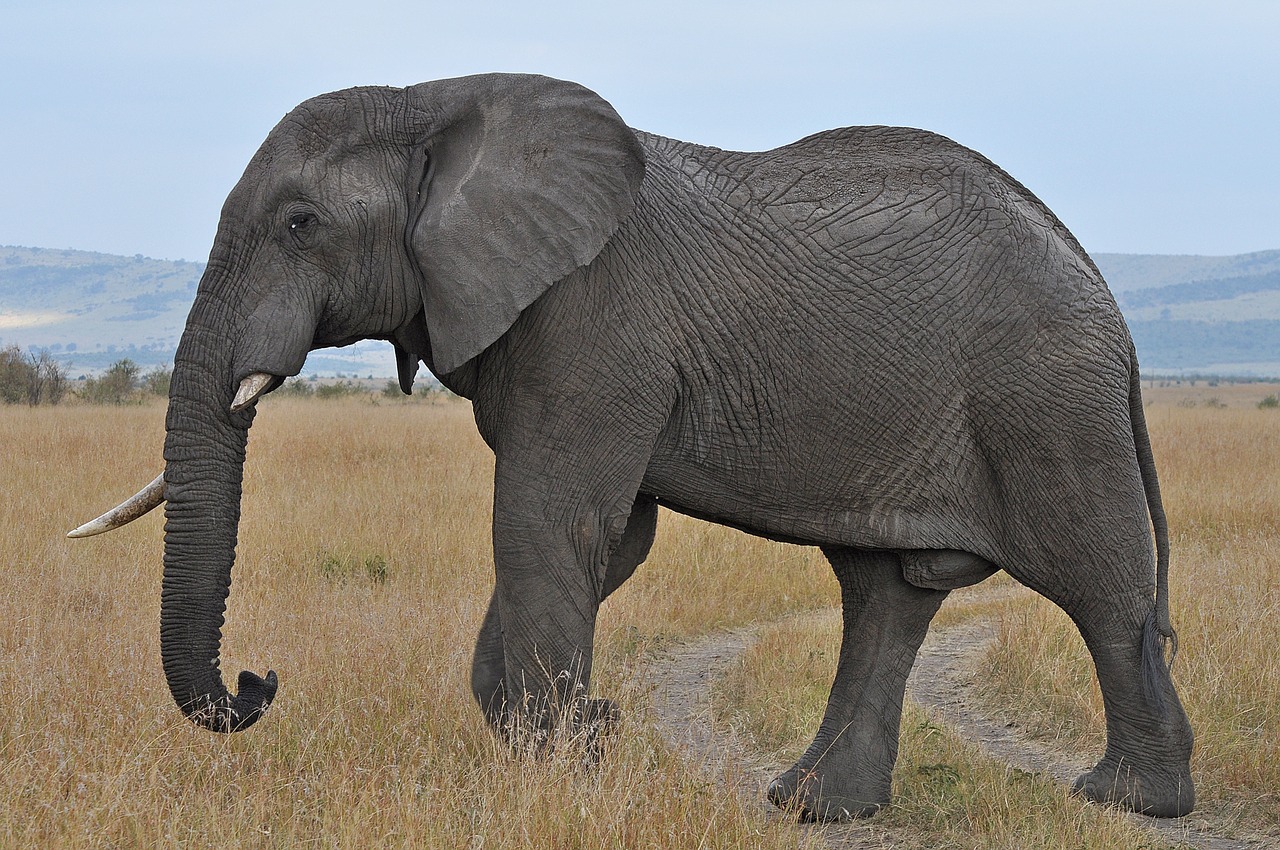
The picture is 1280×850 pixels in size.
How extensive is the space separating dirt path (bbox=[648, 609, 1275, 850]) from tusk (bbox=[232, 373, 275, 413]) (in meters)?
2.02

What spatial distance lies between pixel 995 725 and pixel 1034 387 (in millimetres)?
2426

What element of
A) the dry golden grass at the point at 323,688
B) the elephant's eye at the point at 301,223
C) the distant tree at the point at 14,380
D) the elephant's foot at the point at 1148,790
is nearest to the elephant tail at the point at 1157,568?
the elephant's foot at the point at 1148,790

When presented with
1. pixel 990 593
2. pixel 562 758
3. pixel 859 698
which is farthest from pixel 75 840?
pixel 990 593

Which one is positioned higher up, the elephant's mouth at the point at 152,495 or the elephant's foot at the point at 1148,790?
the elephant's mouth at the point at 152,495

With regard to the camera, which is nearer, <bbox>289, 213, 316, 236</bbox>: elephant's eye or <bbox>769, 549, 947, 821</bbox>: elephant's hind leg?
<bbox>289, 213, 316, 236</bbox>: elephant's eye

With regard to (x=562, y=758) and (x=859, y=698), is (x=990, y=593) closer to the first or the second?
(x=859, y=698)

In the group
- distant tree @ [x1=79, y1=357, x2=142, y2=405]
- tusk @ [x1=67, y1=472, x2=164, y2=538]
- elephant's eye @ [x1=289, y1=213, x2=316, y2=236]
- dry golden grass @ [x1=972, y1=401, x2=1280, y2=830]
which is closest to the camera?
elephant's eye @ [x1=289, y1=213, x2=316, y2=236]

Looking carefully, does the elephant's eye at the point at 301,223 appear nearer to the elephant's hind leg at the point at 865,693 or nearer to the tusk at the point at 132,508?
→ the tusk at the point at 132,508

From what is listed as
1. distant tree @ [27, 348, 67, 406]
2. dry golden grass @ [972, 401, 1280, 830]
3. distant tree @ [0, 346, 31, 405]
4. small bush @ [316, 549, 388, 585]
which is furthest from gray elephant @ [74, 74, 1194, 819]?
distant tree @ [0, 346, 31, 405]

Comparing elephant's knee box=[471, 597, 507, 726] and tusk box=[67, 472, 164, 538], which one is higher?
tusk box=[67, 472, 164, 538]

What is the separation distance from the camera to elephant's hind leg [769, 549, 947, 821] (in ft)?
17.5

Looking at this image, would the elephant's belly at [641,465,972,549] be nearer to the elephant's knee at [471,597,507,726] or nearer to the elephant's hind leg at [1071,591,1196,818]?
the elephant's hind leg at [1071,591,1196,818]

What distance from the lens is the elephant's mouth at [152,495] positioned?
14.3ft

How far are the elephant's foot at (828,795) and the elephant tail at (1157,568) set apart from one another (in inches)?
45.4
